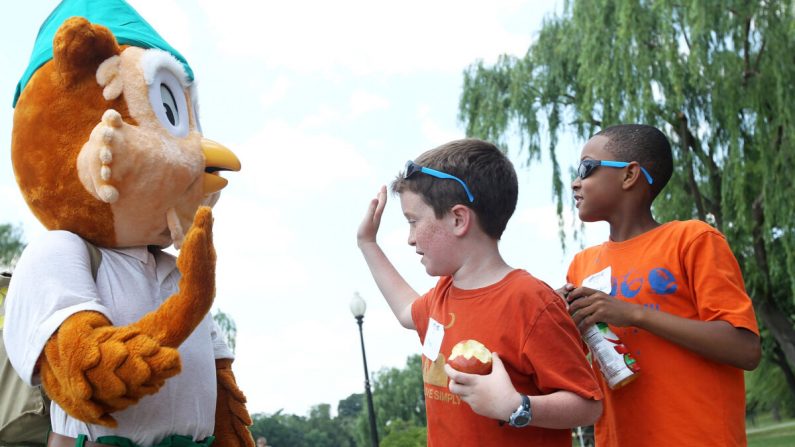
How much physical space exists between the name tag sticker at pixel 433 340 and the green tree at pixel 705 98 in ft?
32.5

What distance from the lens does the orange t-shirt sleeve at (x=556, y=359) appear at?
2.04 m

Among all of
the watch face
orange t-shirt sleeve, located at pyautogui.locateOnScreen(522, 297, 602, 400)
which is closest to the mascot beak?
orange t-shirt sleeve, located at pyautogui.locateOnScreen(522, 297, 602, 400)

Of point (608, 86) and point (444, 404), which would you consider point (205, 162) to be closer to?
point (444, 404)

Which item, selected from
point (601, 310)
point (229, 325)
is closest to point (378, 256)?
point (601, 310)

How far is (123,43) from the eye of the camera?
2.58 metres

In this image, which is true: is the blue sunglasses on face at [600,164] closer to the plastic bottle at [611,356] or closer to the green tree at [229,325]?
the plastic bottle at [611,356]

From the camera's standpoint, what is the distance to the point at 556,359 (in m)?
2.06

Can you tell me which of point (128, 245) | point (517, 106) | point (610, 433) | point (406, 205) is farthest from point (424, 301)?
point (517, 106)

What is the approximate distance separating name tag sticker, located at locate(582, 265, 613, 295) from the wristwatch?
73 cm

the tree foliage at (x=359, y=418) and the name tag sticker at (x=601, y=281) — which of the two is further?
the tree foliage at (x=359, y=418)

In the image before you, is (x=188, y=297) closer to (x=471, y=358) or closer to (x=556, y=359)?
(x=471, y=358)

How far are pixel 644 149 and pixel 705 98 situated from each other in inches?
402

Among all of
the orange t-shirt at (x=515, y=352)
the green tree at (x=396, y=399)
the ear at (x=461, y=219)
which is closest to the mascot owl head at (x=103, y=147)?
the ear at (x=461, y=219)

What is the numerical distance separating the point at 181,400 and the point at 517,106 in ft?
39.5
